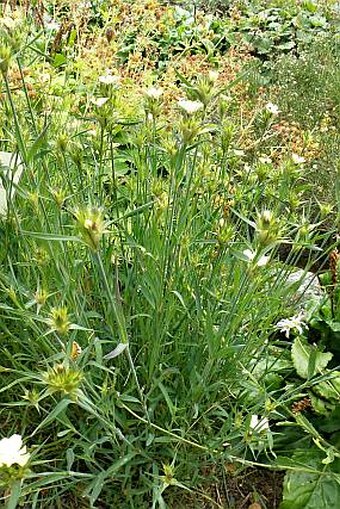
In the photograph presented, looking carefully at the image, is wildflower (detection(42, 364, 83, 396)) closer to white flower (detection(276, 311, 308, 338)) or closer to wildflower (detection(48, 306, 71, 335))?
wildflower (detection(48, 306, 71, 335))

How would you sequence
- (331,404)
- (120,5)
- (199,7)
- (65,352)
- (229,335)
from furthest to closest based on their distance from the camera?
1. (199,7)
2. (120,5)
3. (331,404)
4. (229,335)
5. (65,352)

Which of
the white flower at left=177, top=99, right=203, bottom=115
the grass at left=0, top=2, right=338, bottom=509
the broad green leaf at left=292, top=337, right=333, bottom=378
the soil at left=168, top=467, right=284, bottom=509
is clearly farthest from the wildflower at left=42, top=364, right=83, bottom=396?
the broad green leaf at left=292, top=337, right=333, bottom=378

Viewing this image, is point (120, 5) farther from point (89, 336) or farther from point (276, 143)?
point (89, 336)

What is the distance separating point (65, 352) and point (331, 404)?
0.87 meters

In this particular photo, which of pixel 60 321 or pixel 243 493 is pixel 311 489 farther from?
pixel 60 321

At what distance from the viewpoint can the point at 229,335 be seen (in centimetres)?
132

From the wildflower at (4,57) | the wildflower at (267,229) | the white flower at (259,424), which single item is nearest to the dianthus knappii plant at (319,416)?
the white flower at (259,424)

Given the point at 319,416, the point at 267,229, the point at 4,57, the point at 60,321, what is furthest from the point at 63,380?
the point at 319,416

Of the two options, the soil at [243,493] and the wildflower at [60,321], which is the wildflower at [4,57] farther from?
the soil at [243,493]

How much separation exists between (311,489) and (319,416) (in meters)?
0.22

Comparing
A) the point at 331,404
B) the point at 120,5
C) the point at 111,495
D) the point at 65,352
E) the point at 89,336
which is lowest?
the point at 111,495

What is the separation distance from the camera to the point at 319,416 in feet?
5.55

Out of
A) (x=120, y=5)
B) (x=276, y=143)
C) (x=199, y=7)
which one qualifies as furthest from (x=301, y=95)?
(x=199, y=7)

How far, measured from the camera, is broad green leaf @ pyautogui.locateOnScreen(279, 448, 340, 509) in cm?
150
